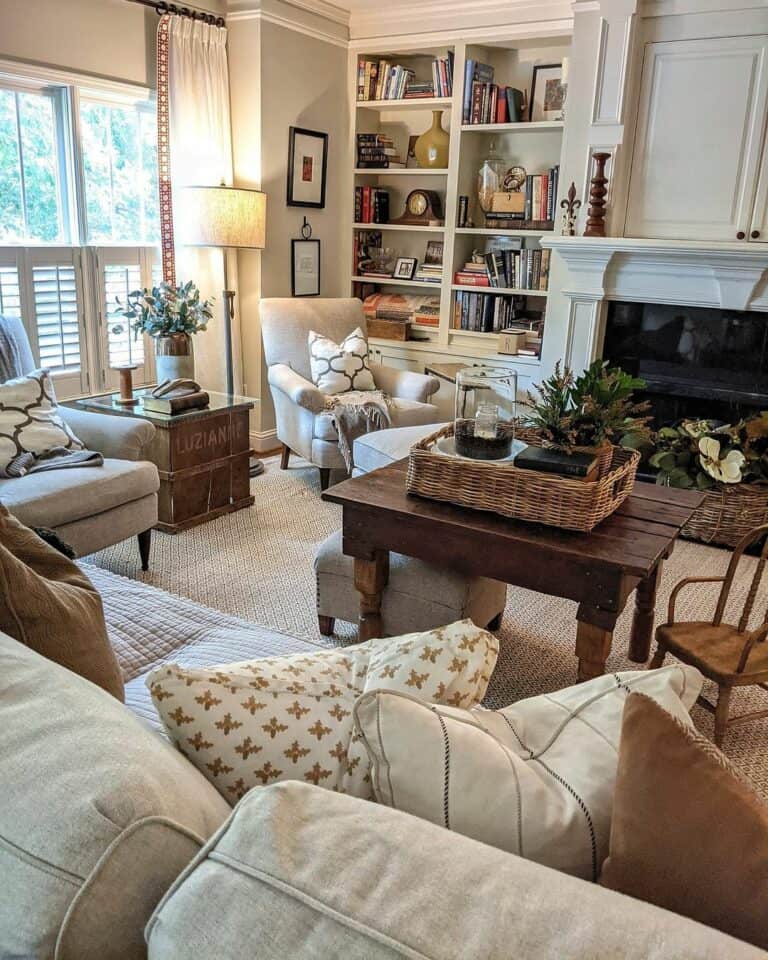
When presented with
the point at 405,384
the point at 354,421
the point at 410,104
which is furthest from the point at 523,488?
the point at 410,104

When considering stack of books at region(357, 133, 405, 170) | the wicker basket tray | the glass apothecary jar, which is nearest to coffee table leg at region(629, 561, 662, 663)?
the wicker basket tray

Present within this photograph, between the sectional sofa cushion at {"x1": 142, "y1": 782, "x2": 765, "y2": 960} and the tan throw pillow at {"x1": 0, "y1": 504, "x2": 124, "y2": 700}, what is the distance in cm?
56

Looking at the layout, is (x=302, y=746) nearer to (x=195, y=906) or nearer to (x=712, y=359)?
(x=195, y=906)

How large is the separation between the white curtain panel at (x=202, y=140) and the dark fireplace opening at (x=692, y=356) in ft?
7.36

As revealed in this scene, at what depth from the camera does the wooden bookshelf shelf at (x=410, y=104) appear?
192 inches

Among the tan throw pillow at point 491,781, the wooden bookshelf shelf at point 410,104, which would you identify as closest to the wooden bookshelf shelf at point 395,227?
the wooden bookshelf shelf at point 410,104

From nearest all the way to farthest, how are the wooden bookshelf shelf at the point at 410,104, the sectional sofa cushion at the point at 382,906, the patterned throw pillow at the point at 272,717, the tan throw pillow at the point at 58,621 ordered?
the sectional sofa cushion at the point at 382,906, the patterned throw pillow at the point at 272,717, the tan throw pillow at the point at 58,621, the wooden bookshelf shelf at the point at 410,104

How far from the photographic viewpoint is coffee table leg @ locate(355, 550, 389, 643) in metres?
2.34

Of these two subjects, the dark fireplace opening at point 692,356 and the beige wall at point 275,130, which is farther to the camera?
the beige wall at point 275,130

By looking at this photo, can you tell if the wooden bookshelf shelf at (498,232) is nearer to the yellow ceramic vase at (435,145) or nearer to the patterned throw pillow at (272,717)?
the yellow ceramic vase at (435,145)

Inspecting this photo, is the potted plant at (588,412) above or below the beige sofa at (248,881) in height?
above

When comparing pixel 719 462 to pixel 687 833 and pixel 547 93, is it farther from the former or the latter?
pixel 687 833

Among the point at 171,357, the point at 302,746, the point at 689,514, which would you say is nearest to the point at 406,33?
the point at 171,357

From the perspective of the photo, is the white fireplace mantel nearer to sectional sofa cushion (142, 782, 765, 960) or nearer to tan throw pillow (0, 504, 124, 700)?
tan throw pillow (0, 504, 124, 700)
